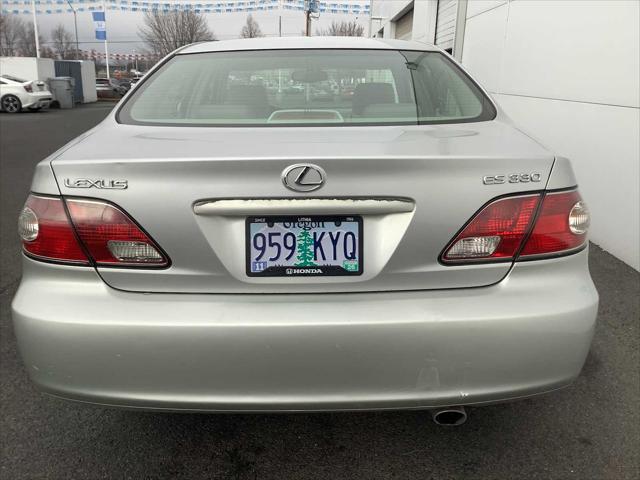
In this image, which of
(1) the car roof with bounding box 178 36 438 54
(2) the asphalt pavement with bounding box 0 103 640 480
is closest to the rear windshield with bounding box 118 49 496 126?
(1) the car roof with bounding box 178 36 438 54

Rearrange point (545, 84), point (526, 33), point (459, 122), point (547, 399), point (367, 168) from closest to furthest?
point (367, 168) → point (459, 122) → point (547, 399) → point (545, 84) → point (526, 33)

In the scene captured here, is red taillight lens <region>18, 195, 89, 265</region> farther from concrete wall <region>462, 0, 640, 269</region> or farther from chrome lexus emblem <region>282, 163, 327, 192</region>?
concrete wall <region>462, 0, 640, 269</region>

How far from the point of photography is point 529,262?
5.77 feet

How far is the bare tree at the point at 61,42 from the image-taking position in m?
73.8

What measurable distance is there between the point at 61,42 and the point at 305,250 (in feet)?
276

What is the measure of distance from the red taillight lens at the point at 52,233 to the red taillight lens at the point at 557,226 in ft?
4.46

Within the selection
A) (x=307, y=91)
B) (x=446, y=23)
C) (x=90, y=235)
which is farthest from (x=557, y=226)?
(x=446, y=23)

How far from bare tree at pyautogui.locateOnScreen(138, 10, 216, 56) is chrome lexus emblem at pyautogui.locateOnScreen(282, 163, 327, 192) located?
45.5 metres

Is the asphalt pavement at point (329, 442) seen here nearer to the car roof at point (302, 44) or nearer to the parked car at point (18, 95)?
the car roof at point (302, 44)

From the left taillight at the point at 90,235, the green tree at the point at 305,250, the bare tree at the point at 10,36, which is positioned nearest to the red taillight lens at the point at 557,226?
the green tree at the point at 305,250

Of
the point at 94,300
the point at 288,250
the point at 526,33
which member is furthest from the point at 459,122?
the point at 526,33

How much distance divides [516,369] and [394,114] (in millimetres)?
1095

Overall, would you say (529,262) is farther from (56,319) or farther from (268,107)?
(56,319)

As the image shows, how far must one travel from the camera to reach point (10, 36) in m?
61.5
